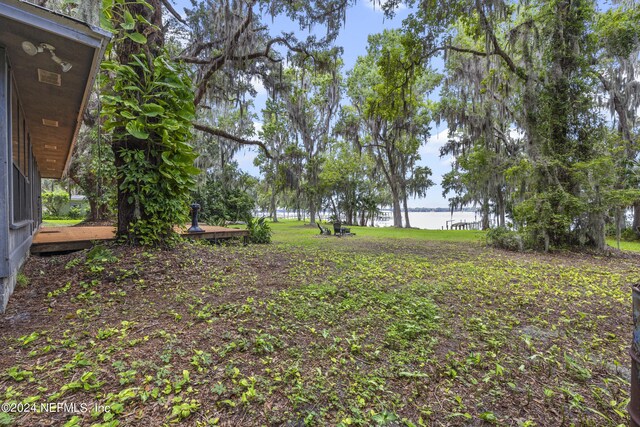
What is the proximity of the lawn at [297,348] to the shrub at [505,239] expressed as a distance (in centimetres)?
428

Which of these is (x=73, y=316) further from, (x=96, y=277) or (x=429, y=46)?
(x=429, y=46)

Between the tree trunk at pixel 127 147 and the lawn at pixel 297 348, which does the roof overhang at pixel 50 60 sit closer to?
the tree trunk at pixel 127 147

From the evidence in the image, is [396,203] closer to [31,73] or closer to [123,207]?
[123,207]

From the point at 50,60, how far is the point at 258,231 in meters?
6.42

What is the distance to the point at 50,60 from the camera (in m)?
2.91

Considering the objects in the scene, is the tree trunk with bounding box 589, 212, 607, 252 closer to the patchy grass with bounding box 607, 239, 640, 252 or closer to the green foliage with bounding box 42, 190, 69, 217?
the patchy grass with bounding box 607, 239, 640, 252

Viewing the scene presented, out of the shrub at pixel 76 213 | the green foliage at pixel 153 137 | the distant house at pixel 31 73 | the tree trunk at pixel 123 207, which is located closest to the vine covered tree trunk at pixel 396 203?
the green foliage at pixel 153 137

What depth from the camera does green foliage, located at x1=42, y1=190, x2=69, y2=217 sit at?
75.2 ft

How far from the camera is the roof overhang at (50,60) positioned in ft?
7.65

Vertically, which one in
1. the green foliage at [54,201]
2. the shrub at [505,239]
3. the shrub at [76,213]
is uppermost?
the green foliage at [54,201]

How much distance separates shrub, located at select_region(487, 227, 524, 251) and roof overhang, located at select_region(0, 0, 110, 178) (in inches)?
398

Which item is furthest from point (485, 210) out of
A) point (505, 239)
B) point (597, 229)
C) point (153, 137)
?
point (153, 137)

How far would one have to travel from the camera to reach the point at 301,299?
355cm

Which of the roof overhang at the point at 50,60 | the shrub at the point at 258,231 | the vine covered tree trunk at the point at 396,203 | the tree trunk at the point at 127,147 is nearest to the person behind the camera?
the roof overhang at the point at 50,60
